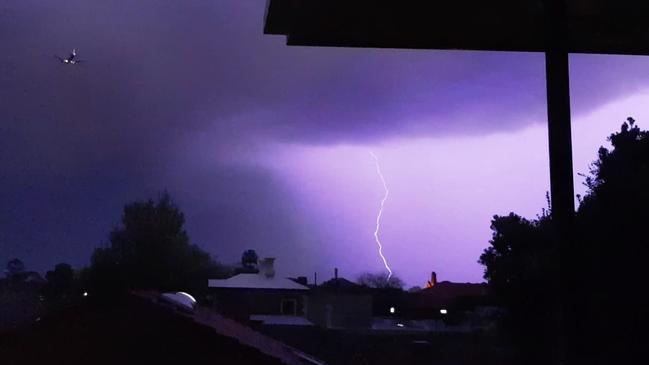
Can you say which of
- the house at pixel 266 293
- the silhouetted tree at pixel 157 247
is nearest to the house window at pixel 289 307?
the house at pixel 266 293

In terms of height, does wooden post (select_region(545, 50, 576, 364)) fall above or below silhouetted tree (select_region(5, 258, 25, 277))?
below

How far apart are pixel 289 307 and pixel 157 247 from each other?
7456mm

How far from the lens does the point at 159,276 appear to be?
29844 mm

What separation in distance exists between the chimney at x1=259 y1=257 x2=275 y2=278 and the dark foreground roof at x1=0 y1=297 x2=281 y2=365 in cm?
2716

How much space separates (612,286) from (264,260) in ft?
67.2

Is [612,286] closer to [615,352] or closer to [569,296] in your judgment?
[615,352]

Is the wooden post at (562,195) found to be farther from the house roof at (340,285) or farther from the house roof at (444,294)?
the house roof at (340,285)

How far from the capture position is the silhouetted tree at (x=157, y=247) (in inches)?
1273

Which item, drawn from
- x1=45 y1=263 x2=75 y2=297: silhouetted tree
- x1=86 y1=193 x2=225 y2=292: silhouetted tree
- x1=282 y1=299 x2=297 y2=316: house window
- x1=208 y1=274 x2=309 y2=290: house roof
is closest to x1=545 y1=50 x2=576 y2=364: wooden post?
x1=208 y1=274 x2=309 y2=290: house roof

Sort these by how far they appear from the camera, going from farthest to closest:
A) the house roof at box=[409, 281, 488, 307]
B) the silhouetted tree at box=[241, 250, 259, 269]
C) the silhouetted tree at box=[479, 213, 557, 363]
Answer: the silhouetted tree at box=[241, 250, 259, 269]
the house roof at box=[409, 281, 488, 307]
the silhouetted tree at box=[479, 213, 557, 363]

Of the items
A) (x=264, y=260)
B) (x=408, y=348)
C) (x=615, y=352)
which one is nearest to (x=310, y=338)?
(x=408, y=348)

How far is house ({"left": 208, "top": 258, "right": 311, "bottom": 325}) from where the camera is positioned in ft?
89.9

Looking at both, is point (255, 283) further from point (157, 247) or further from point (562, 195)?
point (562, 195)

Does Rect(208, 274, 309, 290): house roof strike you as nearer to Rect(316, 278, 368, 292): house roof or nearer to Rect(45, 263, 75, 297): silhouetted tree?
Rect(45, 263, 75, 297): silhouetted tree
